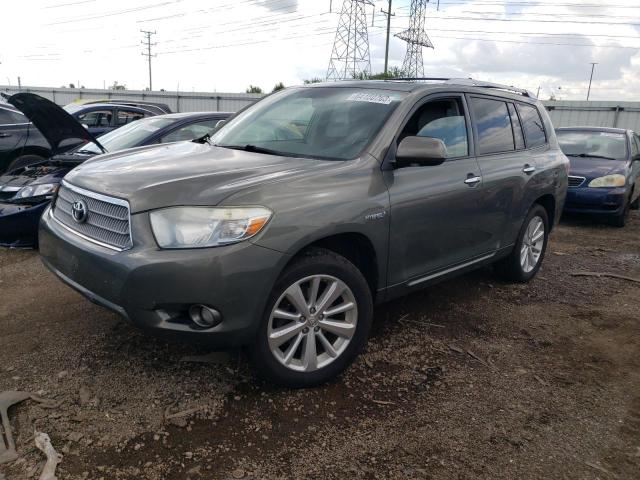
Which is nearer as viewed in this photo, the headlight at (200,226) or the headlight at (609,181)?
the headlight at (200,226)

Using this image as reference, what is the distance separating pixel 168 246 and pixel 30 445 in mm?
1115

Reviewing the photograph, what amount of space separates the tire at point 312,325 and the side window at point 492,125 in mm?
1777

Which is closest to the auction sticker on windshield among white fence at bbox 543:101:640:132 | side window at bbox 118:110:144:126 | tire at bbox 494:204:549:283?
tire at bbox 494:204:549:283

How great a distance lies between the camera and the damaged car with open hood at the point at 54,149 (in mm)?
4836

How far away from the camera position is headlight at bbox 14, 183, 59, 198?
5.24m

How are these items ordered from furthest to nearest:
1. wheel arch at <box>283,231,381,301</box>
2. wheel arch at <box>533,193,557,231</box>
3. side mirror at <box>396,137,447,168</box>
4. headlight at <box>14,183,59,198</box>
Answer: headlight at <box>14,183,59,198</box>, wheel arch at <box>533,193,557,231</box>, side mirror at <box>396,137,447,168</box>, wheel arch at <box>283,231,381,301</box>

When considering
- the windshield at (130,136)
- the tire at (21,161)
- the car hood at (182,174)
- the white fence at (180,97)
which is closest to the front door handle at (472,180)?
the car hood at (182,174)

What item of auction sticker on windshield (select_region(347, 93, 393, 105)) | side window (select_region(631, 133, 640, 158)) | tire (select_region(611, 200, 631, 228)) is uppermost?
auction sticker on windshield (select_region(347, 93, 393, 105))

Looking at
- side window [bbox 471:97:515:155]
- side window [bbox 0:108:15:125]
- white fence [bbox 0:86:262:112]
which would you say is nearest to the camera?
side window [bbox 471:97:515:155]

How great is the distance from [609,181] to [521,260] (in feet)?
13.8

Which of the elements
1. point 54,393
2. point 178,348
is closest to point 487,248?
point 178,348

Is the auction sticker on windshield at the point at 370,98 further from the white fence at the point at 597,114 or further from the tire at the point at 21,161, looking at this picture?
the white fence at the point at 597,114

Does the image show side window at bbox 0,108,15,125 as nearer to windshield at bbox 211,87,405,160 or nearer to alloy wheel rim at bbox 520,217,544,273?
windshield at bbox 211,87,405,160

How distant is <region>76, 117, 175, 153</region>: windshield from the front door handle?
376 cm
